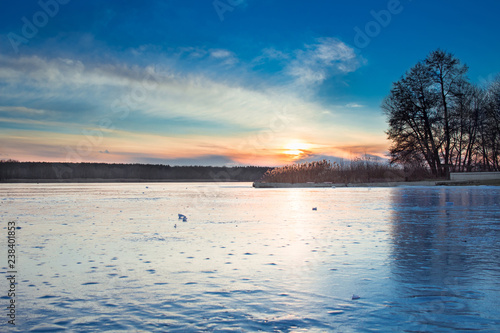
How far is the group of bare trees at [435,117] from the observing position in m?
40.1

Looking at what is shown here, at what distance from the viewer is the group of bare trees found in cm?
4006

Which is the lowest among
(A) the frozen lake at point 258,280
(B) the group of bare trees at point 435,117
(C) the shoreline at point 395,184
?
(A) the frozen lake at point 258,280

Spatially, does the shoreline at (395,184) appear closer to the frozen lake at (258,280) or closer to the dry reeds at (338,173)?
the dry reeds at (338,173)

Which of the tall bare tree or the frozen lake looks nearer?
the frozen lake

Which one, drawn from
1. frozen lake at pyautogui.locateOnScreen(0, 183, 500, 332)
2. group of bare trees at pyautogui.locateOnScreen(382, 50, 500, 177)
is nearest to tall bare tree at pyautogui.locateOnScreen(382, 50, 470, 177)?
group of bare trees at pyautogui.locateOnScreen(382, 50, 500, 177)

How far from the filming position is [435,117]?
40562 mm

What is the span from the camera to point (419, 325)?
3.03 meters

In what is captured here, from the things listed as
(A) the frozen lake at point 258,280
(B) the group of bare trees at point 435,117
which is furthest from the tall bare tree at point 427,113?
(A) the frozen lake at point 258,280

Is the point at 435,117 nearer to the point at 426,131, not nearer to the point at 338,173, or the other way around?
the point at 426,131

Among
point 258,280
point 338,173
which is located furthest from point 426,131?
point 258,280

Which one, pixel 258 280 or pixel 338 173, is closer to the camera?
pixel 258 280

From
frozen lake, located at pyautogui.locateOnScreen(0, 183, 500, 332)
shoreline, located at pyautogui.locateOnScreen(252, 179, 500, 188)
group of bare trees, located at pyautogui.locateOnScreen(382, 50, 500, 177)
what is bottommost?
frozen lake, located at pyautogui.locateOnScreen(0, 183, 500, 332)

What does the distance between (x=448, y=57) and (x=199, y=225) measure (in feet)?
123

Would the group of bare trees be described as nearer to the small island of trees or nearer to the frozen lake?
the small island of trees
